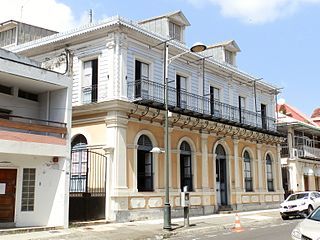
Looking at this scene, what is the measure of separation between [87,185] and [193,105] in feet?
25.6

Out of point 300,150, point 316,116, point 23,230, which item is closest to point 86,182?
point 23,230

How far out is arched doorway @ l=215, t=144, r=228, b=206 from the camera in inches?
1030

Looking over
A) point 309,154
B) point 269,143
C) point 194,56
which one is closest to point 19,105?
point 194,56

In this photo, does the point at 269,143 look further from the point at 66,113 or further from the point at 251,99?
the point at 66,113

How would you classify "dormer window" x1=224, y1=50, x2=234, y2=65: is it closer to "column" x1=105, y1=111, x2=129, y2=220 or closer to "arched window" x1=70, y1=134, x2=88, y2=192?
"column" x1=105, y1=111, x2=129, y2=220

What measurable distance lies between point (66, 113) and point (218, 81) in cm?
1180

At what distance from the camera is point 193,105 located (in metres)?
24.5

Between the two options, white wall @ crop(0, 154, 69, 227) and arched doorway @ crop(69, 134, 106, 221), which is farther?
arched doorway @ crop(69, 134, 106, 221)

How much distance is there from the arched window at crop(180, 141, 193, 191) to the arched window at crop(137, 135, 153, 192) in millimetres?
2726

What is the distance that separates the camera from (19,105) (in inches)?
730

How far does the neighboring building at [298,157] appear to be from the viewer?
115 feet

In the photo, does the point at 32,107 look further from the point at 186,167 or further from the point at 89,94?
the point at 186,167

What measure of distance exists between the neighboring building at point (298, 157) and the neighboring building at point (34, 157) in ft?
74.5

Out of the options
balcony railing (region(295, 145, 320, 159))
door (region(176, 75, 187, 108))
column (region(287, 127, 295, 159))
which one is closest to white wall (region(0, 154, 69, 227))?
door (region(176, 75, 187, 108))
